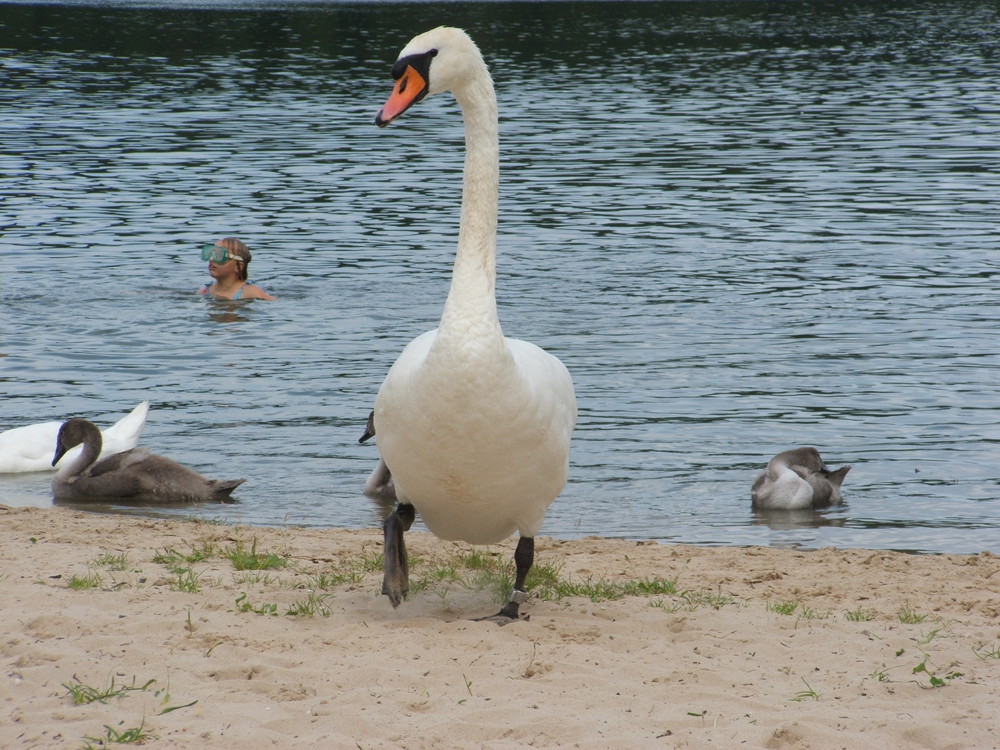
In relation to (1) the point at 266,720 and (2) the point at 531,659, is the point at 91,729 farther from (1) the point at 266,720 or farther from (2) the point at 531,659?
(2) the point at 531,659

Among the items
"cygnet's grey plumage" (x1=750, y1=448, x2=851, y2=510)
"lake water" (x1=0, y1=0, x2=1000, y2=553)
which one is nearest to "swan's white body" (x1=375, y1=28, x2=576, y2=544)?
"lake water" (x1=0, y1=0, x2=1000, y2=553)

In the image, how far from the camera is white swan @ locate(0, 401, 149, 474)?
10797mm

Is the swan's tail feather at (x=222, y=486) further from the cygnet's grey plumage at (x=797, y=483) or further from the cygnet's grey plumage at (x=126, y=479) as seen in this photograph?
the cygnet's grey plumage at (x=797, y=483)

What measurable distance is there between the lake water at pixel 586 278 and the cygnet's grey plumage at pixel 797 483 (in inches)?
5.5

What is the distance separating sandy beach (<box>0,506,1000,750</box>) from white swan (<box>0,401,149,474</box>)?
2751mm

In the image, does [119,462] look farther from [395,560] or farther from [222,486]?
[395,560]

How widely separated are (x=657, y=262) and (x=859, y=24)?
136 ft

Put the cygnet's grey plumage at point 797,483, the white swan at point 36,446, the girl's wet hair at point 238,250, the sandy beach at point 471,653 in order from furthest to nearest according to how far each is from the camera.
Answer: the girl's wet hair at point 238,250 → the white swan at point 36,446 → the cygnet's grey plumage at point 797,483 → the sandy beach at point 471,653

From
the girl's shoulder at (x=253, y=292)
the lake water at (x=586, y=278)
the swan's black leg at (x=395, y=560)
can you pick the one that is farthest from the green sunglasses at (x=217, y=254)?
the swan's black leg at (x=395, y=560)

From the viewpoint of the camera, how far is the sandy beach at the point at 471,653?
508cm

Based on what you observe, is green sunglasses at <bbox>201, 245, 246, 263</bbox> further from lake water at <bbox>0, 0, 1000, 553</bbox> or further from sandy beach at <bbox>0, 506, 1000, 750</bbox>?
sandy beach at <bbox>0, 506, 1000, 750</bbox>

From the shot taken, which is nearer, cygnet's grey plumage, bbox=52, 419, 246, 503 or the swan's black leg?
the swan's black leg

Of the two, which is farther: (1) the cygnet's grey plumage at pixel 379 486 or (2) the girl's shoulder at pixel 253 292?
(2) the girl's shoulder at pixel 253 292

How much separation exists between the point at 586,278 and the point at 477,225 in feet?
36.2
